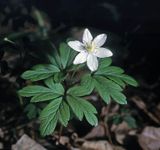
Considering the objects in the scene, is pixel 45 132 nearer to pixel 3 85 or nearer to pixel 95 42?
pixel 95 42

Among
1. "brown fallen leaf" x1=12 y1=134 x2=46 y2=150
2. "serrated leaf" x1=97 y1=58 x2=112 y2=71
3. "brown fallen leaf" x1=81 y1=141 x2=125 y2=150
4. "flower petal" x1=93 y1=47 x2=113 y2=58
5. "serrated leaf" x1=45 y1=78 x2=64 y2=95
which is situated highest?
"flower petal" x1=93 y1=47 x2=113 y2=58

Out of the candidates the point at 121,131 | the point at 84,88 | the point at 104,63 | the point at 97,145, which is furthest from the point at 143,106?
the point at 84,88

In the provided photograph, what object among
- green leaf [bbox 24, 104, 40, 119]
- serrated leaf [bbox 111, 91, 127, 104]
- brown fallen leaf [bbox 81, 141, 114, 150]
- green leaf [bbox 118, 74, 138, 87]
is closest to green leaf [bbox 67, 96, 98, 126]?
serrated leaf [bbox 111, 91, 127, 104]

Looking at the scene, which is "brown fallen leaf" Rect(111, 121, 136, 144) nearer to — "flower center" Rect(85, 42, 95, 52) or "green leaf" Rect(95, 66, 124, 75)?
"green leaf" Rect(95, 66, 124, 75)

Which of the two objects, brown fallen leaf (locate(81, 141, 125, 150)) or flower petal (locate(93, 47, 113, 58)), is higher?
flower petal (locate(93, 47, 113, 58))

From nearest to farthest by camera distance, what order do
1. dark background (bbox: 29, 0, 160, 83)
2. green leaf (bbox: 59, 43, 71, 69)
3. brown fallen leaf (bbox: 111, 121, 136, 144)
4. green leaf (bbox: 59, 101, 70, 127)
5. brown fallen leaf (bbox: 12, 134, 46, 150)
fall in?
green leaf (bbox: 59, 101, 70, 127), green leaf (bbox: 59, 43, 71, 69), brown fallen leaf (bbox: 12, 134, 46, 150), brown fallen leaf (bbox: 111, 121, 136, 144), dark background (bbox: 29, 0, 160, 83)
